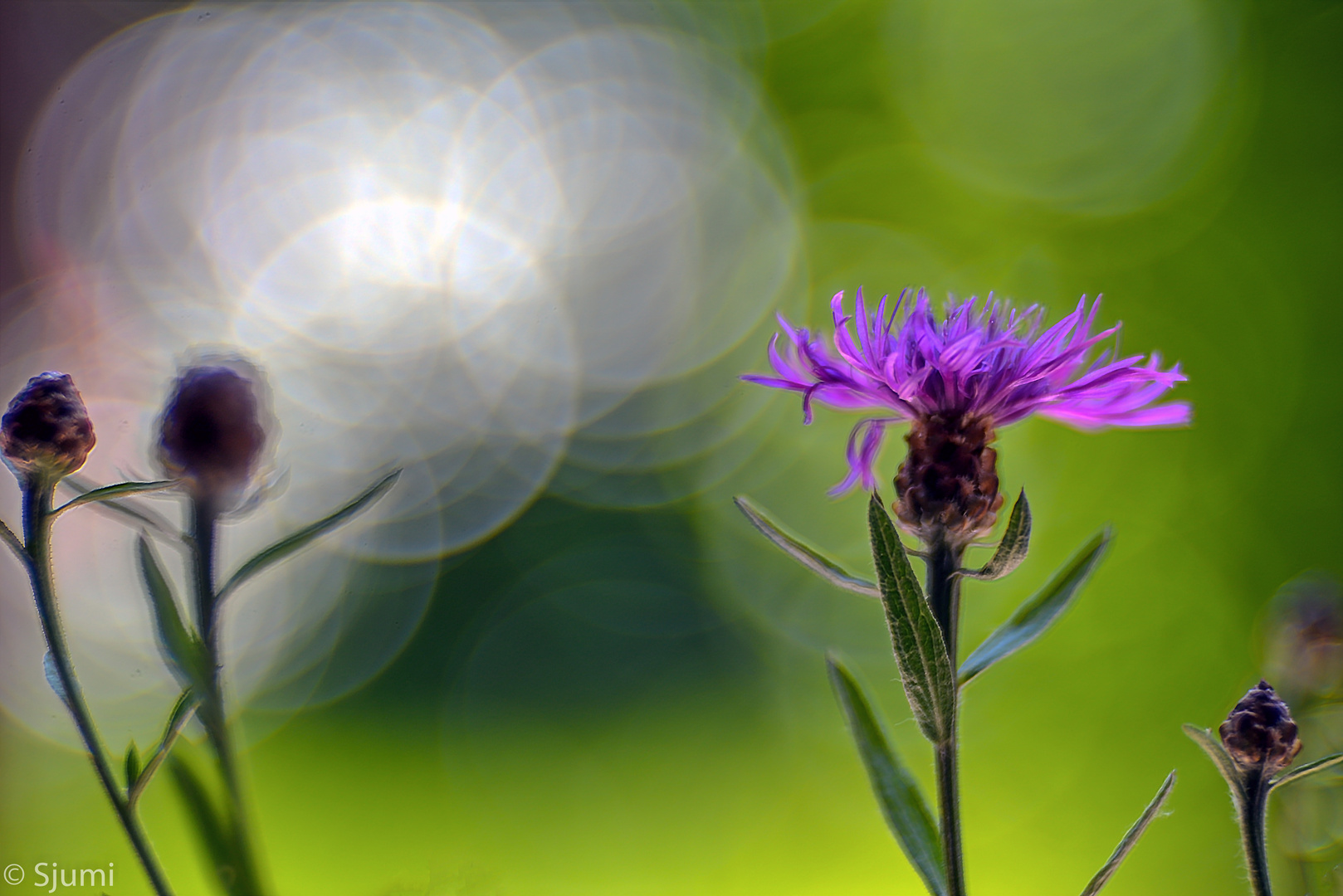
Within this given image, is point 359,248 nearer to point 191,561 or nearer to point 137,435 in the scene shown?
point 137,435

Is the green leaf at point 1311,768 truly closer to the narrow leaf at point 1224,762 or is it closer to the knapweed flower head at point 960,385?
the narrow leaf at point 1224,762

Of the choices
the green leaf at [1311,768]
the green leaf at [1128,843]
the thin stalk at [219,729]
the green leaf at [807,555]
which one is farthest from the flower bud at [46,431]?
the green leaf at [1311,768]

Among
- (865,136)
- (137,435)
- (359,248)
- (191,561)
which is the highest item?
(865,136)

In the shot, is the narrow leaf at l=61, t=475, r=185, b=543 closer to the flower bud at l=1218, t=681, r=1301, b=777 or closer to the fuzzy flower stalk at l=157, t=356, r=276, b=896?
the fuzzy flower stalk at l=157, t=356, r=276, b=896

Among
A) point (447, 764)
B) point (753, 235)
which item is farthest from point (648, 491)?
point (447, 764)

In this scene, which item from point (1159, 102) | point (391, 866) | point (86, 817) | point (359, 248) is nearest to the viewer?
point (86, 817)

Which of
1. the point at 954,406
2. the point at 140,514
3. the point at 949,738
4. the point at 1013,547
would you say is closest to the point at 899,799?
the point at 949,738
